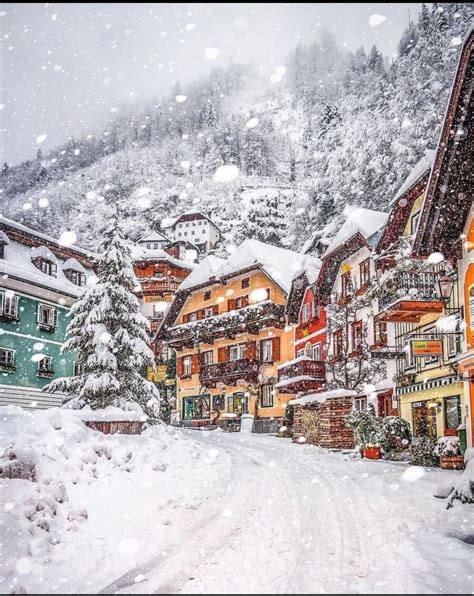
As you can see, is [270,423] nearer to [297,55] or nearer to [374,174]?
[374,174]

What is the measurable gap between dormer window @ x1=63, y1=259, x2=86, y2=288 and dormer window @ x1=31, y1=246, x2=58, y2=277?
1387 millimetres

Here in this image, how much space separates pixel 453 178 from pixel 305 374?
16.4 metres

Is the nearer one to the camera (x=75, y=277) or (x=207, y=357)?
(x=75, y=277)

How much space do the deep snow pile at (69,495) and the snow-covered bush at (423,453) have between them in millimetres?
6152

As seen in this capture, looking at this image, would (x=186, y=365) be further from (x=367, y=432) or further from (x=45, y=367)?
(x=367, y=432)

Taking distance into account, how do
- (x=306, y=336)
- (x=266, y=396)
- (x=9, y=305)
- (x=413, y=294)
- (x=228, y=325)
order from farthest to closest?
(x=228, y=325)
(x=266, y=396)
(x=306, y=336)
(x=9, y=305)
(x=413, y=294)

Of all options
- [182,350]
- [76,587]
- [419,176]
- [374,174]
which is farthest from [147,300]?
[76,587]

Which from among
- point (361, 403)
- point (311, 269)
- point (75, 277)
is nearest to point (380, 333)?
point (361, 403)

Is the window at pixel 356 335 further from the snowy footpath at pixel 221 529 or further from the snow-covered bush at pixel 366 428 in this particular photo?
the snowy footpath at pixel 221 529

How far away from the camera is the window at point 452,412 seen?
19438 mm

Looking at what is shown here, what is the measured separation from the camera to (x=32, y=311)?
3148 cm

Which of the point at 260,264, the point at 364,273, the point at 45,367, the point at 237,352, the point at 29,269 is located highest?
the point at 260,264

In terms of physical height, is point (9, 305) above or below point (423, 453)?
above

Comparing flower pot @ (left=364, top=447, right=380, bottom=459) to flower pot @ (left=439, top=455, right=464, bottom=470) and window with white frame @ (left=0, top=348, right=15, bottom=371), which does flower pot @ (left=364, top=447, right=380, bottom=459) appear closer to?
flower pot @ (left=439, top=455, right=464, bottom=470)
